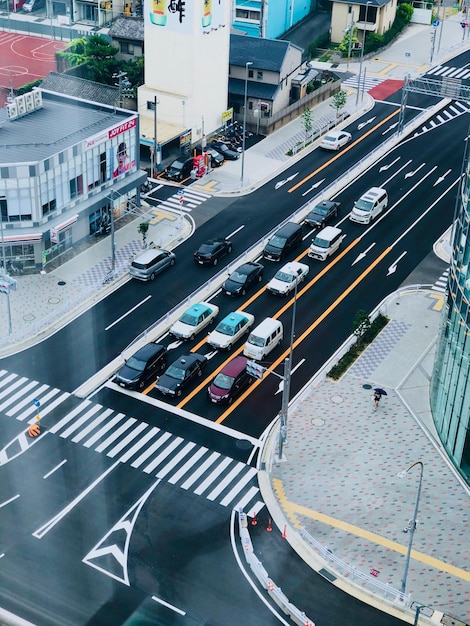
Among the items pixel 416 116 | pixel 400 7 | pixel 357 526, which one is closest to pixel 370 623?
pixel 357 526

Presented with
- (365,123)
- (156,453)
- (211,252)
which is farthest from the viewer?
(365,123)

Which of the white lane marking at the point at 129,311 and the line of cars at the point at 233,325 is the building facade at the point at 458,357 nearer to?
the line of cars at the point at 233,325

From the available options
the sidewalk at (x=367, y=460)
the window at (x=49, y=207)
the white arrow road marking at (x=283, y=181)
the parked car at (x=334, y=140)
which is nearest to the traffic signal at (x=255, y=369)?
the sidewalk at (x=367, y=460)

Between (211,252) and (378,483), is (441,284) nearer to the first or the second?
(211,252)

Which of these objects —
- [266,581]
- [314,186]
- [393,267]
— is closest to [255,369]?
[266,581]

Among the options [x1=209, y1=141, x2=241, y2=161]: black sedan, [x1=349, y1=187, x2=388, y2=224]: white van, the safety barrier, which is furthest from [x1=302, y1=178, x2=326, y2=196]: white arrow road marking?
the safety barrier

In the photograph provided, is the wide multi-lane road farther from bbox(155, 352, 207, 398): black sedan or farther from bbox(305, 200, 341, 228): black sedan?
bbox(305, 200, 341, 228): black sedan
